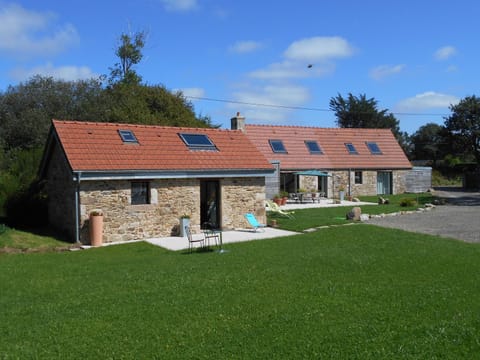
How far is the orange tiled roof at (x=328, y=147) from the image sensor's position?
105 feet

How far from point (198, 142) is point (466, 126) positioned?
4522cm

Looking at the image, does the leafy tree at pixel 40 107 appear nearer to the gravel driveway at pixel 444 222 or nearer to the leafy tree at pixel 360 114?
the gravel driveway at pixel 444 222

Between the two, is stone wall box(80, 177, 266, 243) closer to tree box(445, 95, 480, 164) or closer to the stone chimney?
the stone chimney

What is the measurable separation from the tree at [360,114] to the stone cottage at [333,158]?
25603 millimetres

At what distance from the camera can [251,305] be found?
25.6 feet

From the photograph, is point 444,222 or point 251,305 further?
point 444,222

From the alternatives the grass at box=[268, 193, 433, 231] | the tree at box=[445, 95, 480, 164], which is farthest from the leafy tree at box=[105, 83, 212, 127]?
the tree at box=[445, 95, 480, 164]

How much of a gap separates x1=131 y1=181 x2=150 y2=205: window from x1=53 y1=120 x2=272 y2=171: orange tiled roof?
2.31 feet

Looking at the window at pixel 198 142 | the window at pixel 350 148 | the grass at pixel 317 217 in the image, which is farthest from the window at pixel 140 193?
the window at pixel 350 148

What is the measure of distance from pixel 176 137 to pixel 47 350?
1417 centimetres

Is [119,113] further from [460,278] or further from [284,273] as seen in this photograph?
[460,278]

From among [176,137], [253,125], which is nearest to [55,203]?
[176,137]

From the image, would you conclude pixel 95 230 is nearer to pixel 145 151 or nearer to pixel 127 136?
pixel 145 151

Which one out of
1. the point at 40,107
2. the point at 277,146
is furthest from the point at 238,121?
the point at 40,107
